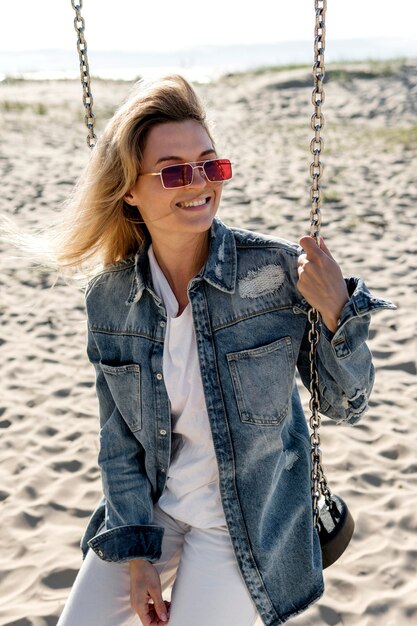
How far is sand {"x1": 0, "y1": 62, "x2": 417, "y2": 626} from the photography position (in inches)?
115

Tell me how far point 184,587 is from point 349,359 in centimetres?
72

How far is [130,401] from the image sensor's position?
2207 mm

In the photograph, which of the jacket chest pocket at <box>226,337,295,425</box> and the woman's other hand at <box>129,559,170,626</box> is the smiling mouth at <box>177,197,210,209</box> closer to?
the jacket chest pocket at <box>226,337,295,425</box>

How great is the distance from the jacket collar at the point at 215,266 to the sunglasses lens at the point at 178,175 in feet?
0.69

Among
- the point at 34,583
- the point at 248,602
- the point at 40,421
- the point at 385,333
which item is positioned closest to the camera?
the point at 248,602

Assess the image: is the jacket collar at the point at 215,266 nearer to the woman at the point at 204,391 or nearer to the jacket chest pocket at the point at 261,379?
the woman at the point at 204,391

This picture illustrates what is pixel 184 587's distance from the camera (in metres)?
1.98

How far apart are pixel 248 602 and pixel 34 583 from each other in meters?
1.24

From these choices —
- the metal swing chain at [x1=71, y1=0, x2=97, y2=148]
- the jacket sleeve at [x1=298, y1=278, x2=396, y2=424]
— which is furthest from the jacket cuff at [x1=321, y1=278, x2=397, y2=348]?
the metal swing chain at [x1=71, y1=0, x2=97, y2=148]

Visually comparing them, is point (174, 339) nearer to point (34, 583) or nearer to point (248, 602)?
point (248, 602)

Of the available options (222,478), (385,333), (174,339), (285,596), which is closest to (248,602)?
(285,596)

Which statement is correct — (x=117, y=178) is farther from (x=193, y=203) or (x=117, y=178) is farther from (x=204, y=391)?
(x=204, y=391)

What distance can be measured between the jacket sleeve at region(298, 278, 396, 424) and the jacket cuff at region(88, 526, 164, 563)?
0.58 m

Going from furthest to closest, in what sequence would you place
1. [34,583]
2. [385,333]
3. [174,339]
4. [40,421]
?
[385,333] → [40,421] → [34,583] → [174,339]
